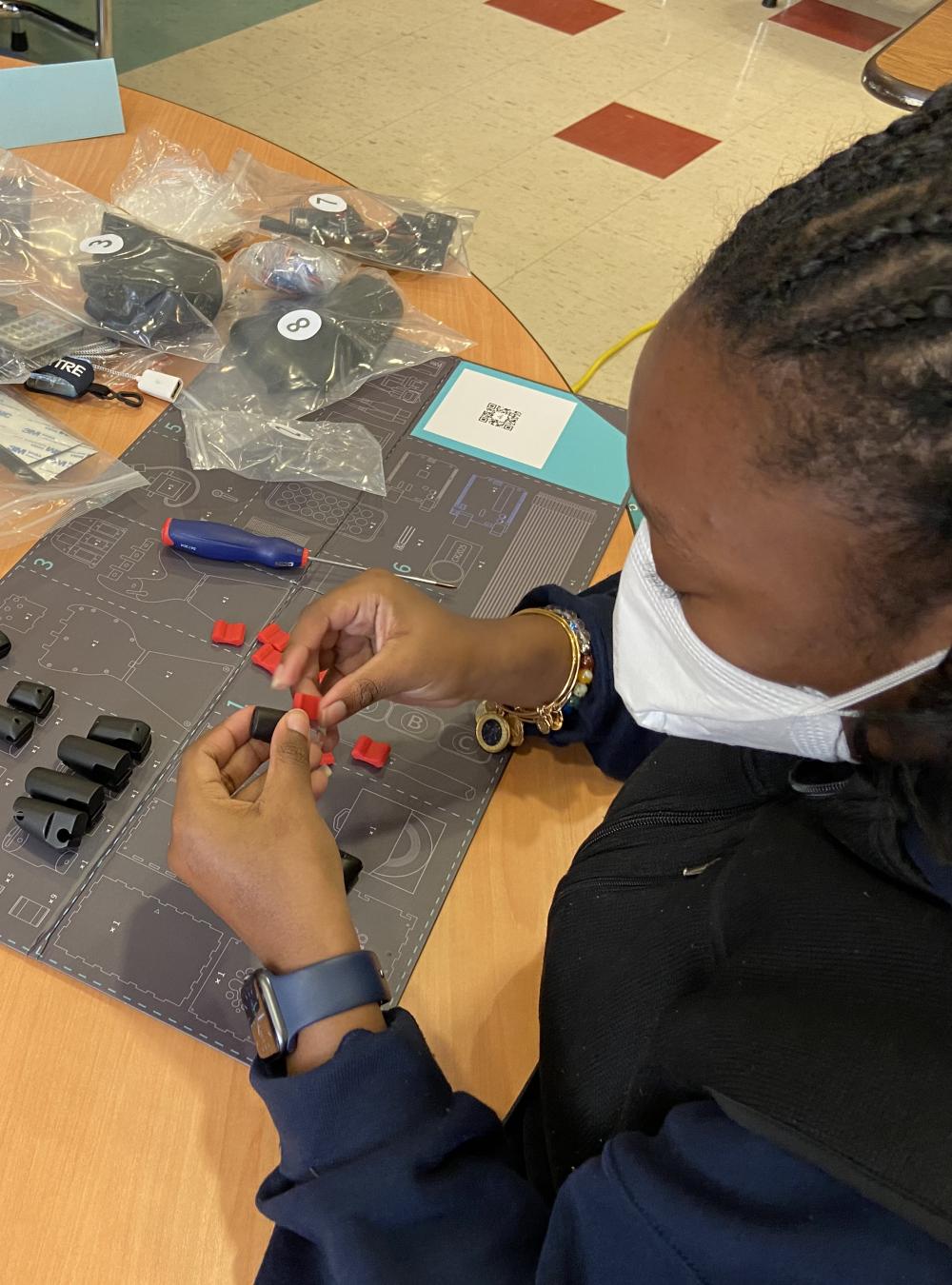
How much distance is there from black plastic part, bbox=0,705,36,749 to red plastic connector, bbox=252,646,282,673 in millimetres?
182

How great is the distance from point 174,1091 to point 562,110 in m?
3.02

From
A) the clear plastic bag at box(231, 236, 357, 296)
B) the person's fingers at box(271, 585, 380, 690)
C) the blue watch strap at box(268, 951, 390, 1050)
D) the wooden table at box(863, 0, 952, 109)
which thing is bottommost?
the blue watch strap at box(268, 951, 390, 1050)

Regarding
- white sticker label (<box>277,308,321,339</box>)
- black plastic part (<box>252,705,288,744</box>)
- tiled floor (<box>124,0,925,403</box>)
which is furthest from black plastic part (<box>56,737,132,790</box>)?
tiled floor (<box>124,0,925,403</box>)

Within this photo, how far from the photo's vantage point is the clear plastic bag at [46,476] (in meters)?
0.91

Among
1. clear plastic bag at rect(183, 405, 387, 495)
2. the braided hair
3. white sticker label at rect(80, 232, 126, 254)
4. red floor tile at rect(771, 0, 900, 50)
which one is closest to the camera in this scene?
the braided hair

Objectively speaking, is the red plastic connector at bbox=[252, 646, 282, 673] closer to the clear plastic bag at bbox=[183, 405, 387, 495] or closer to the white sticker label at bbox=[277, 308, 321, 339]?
the clear plastic bag at bbox=[183, 405, 387, 495]

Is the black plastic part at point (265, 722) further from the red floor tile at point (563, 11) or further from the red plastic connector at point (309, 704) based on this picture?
the red floor tile at point (563, 11)

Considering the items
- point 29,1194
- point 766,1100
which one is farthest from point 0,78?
point 766,1100

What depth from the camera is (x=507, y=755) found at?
0.82 m

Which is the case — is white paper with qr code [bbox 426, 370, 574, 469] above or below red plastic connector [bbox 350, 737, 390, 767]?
above

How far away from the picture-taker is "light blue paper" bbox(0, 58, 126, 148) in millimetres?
1249

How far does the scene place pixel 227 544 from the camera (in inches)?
35.1

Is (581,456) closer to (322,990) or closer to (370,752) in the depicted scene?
(370,752)

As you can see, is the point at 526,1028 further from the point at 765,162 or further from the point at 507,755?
the point at 765,162
